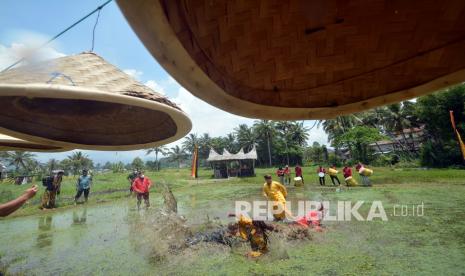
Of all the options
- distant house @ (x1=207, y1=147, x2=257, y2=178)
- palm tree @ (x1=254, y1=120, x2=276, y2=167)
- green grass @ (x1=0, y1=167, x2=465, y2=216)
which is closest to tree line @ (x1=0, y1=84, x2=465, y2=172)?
palm tree @ (x1=254, y1=120, x2=276, y2=167)

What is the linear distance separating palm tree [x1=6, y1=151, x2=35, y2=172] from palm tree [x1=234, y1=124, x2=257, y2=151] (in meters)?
37.6

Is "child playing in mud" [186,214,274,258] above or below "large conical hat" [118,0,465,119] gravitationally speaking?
below

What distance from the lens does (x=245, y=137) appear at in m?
48.1

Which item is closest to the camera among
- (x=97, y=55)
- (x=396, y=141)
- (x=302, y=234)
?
(x=97, y=55)

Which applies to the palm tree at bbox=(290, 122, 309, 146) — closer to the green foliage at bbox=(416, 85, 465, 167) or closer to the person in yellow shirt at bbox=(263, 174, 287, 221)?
the green foliage at bbox=(416, 85, 465, 167)

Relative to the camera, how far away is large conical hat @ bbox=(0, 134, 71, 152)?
1630 mm

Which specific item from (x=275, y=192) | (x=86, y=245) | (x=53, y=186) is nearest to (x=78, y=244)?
(x=86, y=245)

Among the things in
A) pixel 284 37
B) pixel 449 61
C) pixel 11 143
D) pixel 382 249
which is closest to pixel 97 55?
pixel 284 37

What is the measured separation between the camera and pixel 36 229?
7.77 m

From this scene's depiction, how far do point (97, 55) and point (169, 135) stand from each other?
511mm

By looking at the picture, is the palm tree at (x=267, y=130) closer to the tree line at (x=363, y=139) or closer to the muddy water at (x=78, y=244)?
the tree line at (x=363, y=139)

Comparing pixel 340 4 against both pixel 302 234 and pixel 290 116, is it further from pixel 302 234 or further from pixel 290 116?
pixel 302 234

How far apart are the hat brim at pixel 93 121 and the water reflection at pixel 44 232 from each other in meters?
6.04

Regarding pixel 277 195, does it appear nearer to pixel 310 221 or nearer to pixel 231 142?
pixel 310 221
